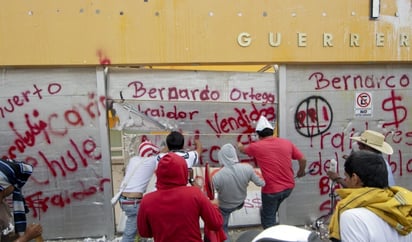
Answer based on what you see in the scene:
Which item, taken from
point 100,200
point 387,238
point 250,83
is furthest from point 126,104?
point 387,238

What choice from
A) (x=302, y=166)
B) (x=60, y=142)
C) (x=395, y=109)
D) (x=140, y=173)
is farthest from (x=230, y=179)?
(x=395, y=109)

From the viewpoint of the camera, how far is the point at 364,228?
1.79m

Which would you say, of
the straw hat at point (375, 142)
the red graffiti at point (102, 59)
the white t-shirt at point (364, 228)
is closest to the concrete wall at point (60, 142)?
the red graffiti at point (102, 59)

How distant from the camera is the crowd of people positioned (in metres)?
1.85

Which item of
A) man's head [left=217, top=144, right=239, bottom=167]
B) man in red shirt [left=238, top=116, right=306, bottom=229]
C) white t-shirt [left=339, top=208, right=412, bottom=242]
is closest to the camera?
white t-shirt [left=339, top=208, right=412, bottom=242]

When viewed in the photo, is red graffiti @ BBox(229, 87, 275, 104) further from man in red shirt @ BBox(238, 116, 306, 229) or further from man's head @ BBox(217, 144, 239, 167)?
man's head @ BBox(217, 144, 239, 167)

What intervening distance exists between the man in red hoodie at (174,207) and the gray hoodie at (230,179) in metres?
1.28

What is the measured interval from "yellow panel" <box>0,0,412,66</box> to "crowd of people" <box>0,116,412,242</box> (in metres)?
1.18

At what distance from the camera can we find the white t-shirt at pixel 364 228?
1.79 metres

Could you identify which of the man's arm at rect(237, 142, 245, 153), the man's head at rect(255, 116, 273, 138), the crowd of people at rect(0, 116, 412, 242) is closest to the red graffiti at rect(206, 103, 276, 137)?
the man's arm at rect(237, 142, 245, 153)

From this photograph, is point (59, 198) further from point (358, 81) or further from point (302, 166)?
point (358, 81)

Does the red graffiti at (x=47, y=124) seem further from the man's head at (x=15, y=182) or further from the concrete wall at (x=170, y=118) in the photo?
the man's head at (x=15, y=182)

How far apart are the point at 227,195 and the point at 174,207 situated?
4.88 feet

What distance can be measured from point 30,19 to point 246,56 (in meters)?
2.69
